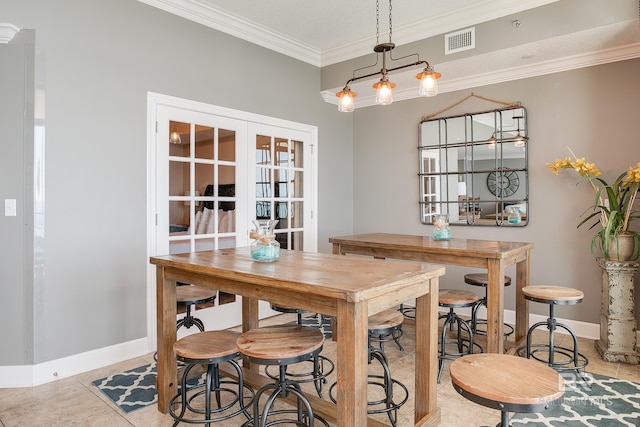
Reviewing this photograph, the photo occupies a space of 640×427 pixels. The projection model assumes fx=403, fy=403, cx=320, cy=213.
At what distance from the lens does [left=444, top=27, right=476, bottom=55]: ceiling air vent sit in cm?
359

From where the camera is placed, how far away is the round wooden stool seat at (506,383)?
136 centimetres

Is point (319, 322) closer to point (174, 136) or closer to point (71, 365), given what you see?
point (71, 365)

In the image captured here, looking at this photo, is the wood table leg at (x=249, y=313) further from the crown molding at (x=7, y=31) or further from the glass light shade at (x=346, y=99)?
the crown molding at (x=7, y=31)

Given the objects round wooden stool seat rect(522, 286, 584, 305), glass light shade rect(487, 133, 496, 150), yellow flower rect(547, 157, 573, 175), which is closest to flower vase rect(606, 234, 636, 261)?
round wooden stool seat rect(522, 286, 584, 305)

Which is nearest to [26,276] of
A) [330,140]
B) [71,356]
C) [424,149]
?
[71,356]

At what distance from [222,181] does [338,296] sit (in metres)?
2.59

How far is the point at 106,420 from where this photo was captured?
2244 mm

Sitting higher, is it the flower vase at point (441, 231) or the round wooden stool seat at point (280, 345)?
the flower vase at point (441, 231)

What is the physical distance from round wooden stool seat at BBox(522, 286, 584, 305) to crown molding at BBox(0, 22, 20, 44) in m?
3.92

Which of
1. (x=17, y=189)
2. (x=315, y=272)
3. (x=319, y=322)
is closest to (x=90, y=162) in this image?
(x=17, y=189)

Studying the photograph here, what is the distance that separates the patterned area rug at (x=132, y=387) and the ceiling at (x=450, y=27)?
287 cm

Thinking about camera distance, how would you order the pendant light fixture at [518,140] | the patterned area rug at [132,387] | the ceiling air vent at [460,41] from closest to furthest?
the patterned area rug at [132,387]
the ceiling air vent at [460,41]
the pendant light fixture at [518,140]

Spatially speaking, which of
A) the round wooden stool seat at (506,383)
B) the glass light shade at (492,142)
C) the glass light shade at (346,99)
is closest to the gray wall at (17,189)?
the glass light shade at (346,99)

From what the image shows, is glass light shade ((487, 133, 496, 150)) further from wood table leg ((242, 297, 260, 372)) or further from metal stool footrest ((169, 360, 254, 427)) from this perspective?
metal stool footrest ((169, 360, 254, 427))
